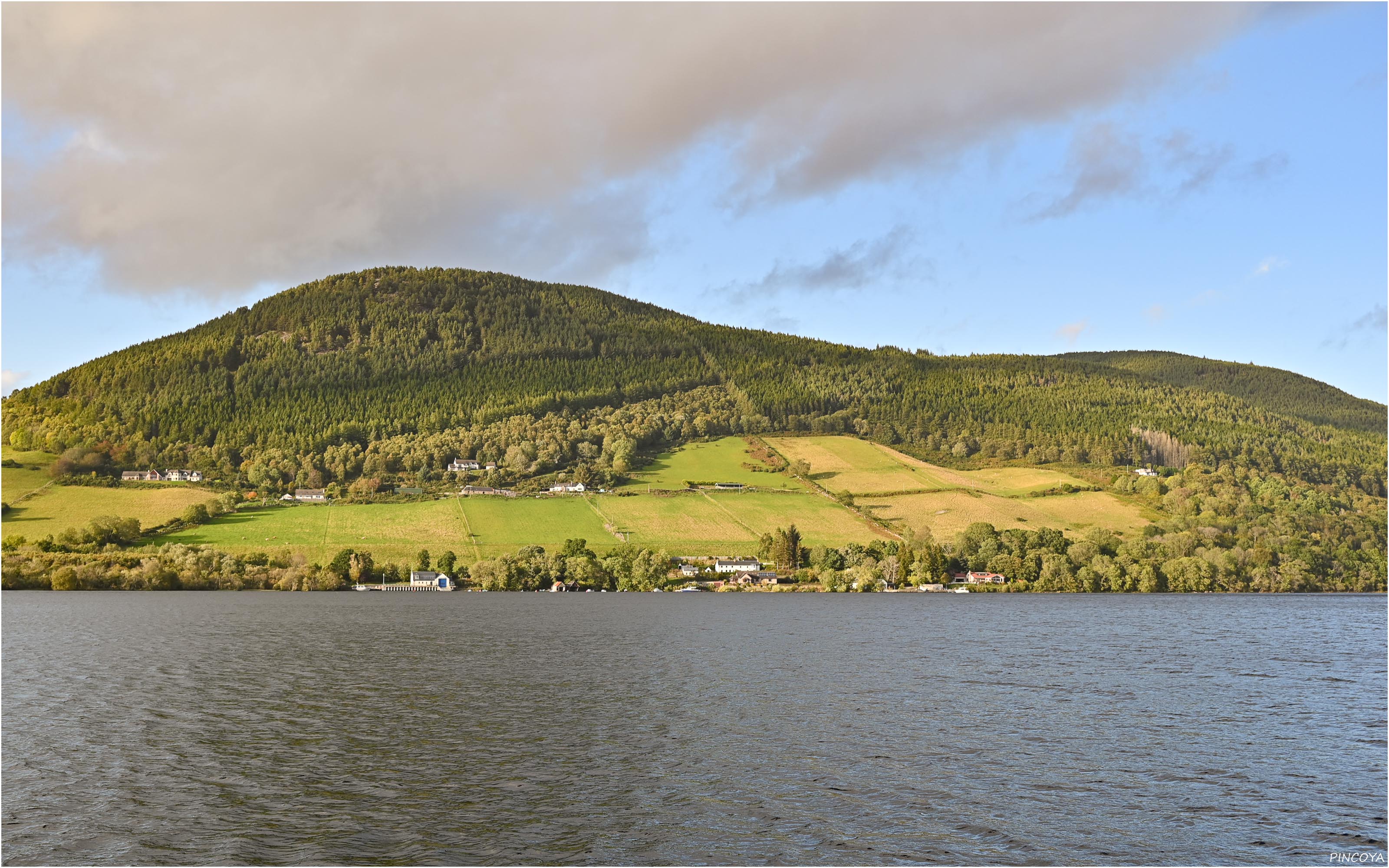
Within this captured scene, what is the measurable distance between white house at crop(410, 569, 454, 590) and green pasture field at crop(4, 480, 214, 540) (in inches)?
2047

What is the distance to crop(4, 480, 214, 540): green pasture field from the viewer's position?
170375mm

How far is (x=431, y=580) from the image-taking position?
16350 centimetres

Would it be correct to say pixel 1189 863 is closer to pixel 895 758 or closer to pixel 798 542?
pixel 895 758

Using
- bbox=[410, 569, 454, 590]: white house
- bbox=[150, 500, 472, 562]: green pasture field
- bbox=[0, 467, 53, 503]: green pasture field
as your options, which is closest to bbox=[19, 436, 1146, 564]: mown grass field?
bbox=[150, 500, 472, 562]: green pasture field

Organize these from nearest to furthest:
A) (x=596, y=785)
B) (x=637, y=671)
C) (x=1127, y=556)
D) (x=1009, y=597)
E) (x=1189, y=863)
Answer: (x=1189, y=863)
(x=596, y=785)
(x=637, y=671)
(x=1009, y=597)
(x=1127, y=556)

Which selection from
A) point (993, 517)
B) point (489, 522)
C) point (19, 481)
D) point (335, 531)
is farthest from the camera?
point (993, 517)

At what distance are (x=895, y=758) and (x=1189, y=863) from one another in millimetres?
13010

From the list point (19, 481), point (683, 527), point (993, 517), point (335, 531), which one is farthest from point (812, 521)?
point (19, 481)

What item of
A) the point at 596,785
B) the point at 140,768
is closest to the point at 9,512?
the point at 140,768

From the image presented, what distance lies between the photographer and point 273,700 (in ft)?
171

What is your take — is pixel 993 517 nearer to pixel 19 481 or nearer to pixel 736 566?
pixel 736 566

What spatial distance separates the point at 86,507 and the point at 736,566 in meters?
120

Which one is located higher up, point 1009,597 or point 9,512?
point 9,512

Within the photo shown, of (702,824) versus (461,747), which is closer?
(702,824)
